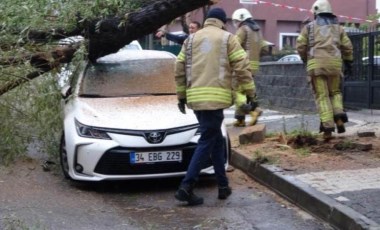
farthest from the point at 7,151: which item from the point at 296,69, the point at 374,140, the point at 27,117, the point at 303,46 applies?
the point at 296,69

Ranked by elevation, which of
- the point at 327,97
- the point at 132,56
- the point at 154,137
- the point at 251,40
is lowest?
the point at 154,137

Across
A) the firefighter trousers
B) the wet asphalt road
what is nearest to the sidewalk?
the wet asphalt road

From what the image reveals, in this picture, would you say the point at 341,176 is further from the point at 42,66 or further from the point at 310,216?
the point at 42,66

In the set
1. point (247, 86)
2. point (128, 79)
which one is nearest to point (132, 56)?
point (128, 79)

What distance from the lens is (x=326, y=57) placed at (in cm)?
841

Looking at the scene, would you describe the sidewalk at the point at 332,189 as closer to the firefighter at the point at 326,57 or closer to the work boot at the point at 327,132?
the work boot at the point at 327,132

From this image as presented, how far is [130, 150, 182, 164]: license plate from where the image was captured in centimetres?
684

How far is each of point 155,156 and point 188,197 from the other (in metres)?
0.69

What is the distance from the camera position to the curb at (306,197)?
5.32 metres

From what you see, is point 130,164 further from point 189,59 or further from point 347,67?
point 347,67

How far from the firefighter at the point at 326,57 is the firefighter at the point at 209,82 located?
2.27m

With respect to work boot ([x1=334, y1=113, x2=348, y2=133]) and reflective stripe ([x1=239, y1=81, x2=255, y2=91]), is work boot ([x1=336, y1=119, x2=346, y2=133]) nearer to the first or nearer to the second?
work boot ([x1=334, y1=113, x2=348, y2=133])

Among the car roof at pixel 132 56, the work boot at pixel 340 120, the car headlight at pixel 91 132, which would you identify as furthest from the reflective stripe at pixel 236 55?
the work boot at pixel 340 120

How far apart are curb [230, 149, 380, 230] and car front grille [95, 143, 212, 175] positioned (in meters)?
0.96
